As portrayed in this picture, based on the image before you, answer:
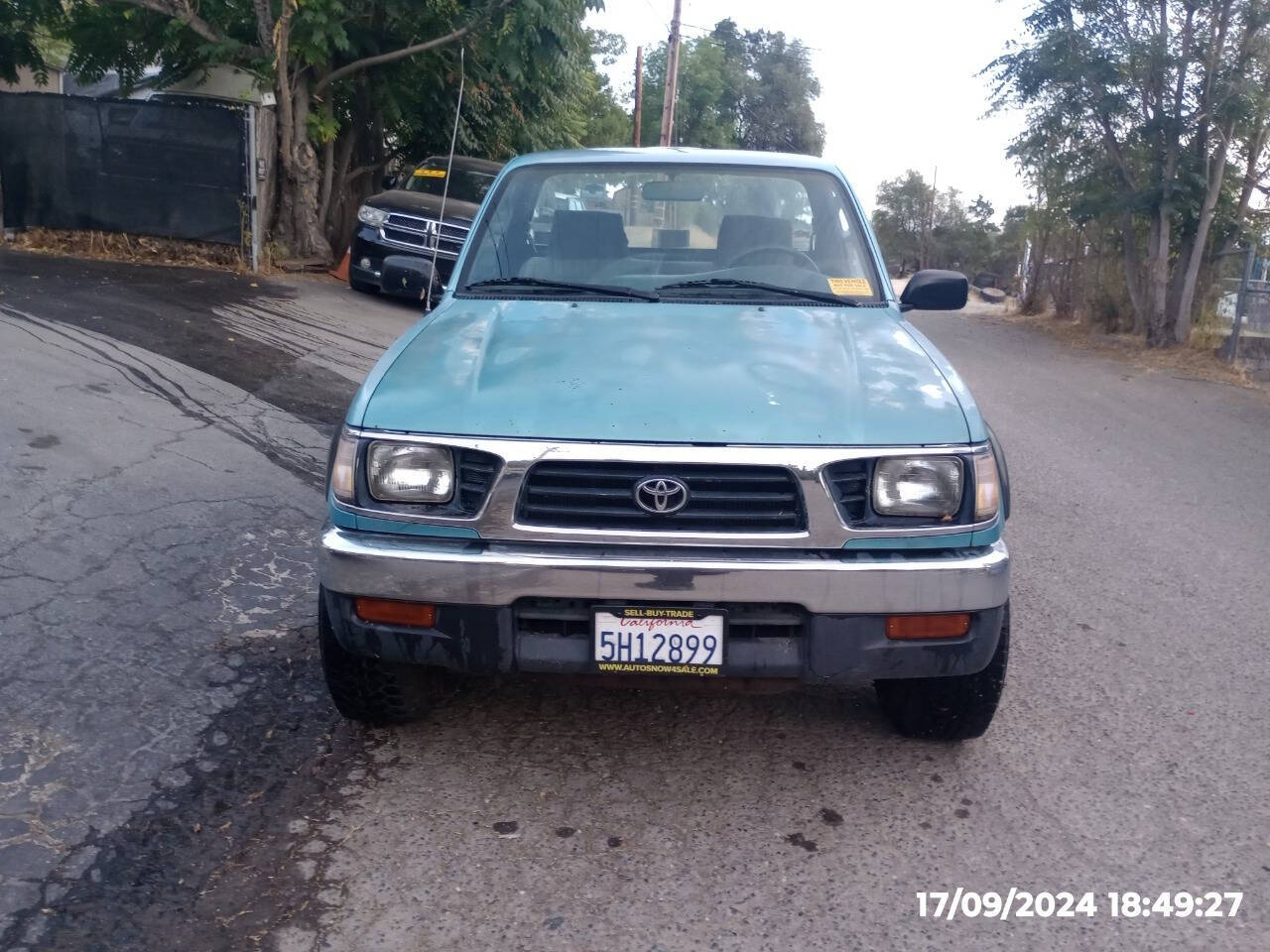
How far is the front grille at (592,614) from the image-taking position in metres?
3.14

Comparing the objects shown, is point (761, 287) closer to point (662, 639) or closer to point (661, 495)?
point (661, 495)

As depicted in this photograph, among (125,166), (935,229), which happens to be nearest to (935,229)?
(935,229)

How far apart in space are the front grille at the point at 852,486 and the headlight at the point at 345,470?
1.30 m

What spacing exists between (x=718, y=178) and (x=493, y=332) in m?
1.53

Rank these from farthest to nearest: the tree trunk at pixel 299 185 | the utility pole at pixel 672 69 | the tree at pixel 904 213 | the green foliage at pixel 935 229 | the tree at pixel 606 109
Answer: the tree at pixel 904 213, the green foliage at pixel 935 229, the tree at pixel 606 109, the utility pole at pixel 672 69, the tree trunk at pixel 299 185

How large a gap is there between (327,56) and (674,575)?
12525 mm

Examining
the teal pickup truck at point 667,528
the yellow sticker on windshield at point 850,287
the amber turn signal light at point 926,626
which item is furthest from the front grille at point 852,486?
the yellow sticker on windshield at point 850,287

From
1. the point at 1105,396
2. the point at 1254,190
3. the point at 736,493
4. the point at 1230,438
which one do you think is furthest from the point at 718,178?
the point at 1254,190

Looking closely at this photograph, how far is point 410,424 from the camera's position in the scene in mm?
3248

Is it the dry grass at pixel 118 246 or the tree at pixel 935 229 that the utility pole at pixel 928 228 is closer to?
the tree at pixel 935 229

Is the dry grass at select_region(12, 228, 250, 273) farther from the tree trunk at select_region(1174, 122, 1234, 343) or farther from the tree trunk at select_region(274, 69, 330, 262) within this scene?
the tree trunk at select_region(1174, 122, 1234, 343)

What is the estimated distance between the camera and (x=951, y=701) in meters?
3.58

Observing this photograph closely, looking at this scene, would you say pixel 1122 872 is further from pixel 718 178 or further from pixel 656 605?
pixel 718 178

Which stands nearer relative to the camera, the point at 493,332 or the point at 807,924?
the point at 807,924
